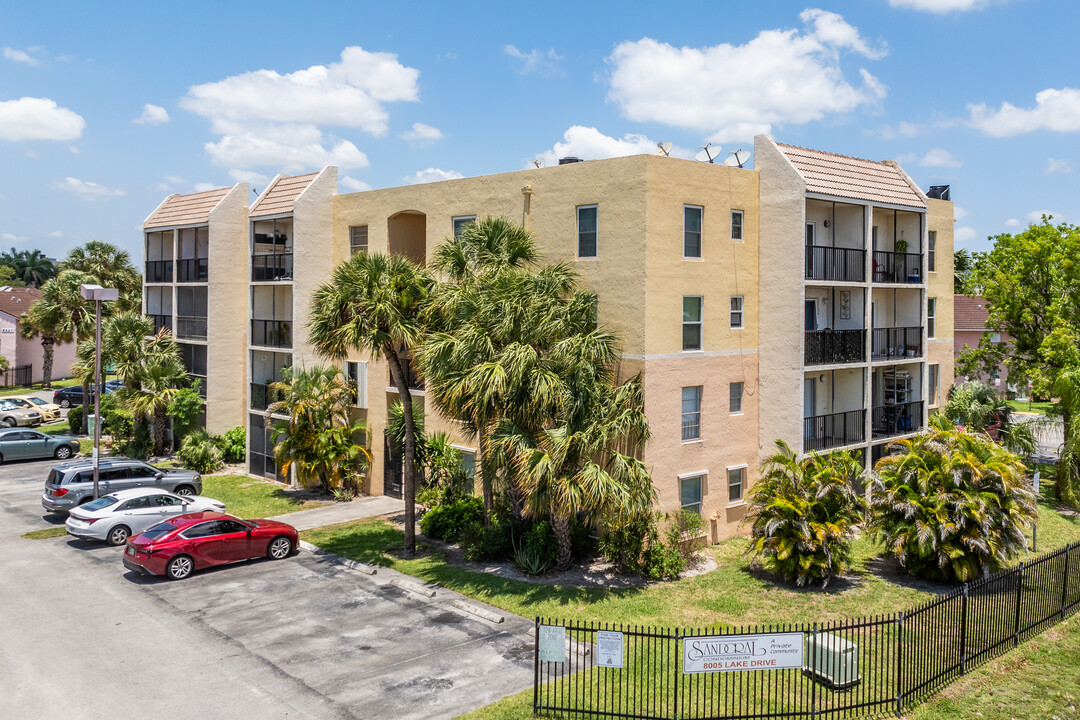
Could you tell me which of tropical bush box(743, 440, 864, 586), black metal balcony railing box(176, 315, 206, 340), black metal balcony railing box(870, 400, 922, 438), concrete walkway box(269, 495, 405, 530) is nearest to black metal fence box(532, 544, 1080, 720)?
tropical bush box(743, 440, 864, 586)

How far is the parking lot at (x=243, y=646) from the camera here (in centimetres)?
1339

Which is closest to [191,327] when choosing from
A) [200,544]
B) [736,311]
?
[200,544]

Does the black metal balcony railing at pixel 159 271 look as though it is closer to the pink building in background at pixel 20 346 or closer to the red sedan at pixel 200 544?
the red sedan at pixel 200 544

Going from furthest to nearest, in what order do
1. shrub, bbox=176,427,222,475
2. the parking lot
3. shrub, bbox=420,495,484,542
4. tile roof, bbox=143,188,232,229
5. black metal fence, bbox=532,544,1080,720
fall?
tile roof, bbox=143,188,232,229, shrub, bbox=176,427,222,475, shrub, bbox=420,495,484,542, the parking lot, black metal fence, bbox=532,544,1080,720

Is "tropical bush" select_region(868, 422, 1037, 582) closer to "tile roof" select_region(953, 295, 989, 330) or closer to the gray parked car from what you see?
the gray parked car

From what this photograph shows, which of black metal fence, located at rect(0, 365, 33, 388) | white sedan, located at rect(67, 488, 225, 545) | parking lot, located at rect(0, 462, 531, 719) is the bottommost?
parking lot, located at rect(0, 462, 531, 719)

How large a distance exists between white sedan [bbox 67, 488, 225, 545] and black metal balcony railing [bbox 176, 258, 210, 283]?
14.6m

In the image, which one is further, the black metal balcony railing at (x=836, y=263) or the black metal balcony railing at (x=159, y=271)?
the black metal balcony railing at (x=159, y=271)

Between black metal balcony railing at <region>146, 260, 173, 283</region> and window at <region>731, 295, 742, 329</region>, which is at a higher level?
black metal balcony railing at <region>146, 260, 173, 283</region>

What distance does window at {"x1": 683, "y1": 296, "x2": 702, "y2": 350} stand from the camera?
74.0 feet

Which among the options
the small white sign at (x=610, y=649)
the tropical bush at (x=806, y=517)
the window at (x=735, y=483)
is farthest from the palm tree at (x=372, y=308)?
the small white sign at (x=610, y=649)

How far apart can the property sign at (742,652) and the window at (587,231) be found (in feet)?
41.1

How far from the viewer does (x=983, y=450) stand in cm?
1962

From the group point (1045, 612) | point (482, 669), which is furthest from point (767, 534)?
point (482, 669)
